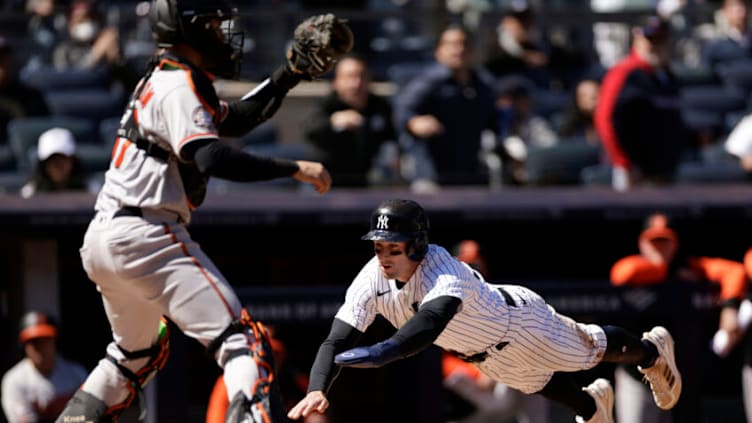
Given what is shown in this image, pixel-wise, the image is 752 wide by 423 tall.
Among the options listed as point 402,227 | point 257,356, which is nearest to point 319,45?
point 402,227

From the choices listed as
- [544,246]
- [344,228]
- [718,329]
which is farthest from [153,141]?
[718,329]

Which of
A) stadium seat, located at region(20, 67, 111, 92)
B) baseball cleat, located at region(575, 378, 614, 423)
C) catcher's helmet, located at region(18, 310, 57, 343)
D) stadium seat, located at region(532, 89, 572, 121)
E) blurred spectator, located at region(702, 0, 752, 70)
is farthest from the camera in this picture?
blurred spectator, located at region(702, 0, 752, 70)

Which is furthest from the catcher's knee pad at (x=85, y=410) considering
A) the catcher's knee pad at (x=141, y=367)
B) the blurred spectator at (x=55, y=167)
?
the blurred spectator at (x=55, y=167)

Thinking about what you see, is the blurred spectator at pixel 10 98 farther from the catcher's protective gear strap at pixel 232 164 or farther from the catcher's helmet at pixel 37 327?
the catcher's protective gear strap at pixel 232 164

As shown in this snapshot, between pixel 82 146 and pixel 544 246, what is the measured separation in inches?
112

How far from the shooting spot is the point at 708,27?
36.6 feet

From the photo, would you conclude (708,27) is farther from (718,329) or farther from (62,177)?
(62,177)

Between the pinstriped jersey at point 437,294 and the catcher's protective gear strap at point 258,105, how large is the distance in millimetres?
765

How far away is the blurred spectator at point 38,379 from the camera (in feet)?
23.2

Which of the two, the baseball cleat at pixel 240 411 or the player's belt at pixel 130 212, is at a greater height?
the player's belt at pixel 130 212

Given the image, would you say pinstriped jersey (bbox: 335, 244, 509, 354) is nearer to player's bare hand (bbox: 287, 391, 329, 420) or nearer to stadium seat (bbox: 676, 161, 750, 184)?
player's bare hand (bbox: 287, 391, 329, 420)

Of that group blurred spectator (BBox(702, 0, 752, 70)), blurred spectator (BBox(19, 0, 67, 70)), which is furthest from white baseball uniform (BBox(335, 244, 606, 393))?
blurred spectator (BBox(702, 0, 752, 70))

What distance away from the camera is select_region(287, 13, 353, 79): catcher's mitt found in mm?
4996

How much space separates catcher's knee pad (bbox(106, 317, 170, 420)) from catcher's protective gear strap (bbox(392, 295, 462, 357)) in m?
1.03
